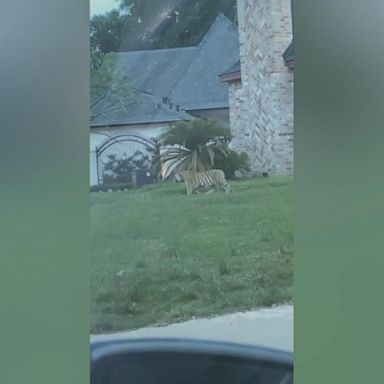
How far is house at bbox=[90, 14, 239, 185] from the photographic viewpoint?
1.85 m

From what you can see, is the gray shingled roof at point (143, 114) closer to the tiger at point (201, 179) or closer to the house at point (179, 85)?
the house at point (179, 85)

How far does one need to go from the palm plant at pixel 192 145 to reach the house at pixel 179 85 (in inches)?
0.8

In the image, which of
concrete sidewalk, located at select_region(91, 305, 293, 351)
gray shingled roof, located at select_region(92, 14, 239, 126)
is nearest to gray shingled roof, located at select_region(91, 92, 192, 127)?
gray shingled roof, located at select_region(92, 14, 239, 126)

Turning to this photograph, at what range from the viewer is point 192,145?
1872 mm

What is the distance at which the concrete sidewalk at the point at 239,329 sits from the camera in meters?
1.86

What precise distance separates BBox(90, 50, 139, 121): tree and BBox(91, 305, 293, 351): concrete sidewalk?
517 millimetres

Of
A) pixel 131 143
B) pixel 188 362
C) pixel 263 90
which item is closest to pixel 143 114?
pixel 131 143

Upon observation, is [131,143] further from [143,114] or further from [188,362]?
[188,362]

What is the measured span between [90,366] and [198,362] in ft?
0.83
